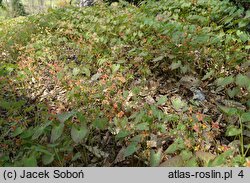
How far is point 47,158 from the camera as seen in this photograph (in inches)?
99.4

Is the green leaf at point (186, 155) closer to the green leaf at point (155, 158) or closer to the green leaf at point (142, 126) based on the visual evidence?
the green leaf at point (155, 158)

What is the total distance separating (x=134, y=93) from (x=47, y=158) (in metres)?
1.37

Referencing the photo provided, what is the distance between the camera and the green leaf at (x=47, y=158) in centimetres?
248

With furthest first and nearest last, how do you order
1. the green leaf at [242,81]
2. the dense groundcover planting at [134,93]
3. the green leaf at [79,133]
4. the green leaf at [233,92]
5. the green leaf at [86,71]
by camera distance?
the green leaf at [86,71]
the green leaf at [233,92]
the green leaf at [242,81]
the dense groundcover planting at [134,93]
the green leaf at [79,133]

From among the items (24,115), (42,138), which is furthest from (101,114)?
(24,115)

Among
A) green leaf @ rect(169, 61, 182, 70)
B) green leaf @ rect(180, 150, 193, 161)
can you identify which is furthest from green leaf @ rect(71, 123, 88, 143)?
green leaf @ rect(169, 61, 182, 70)

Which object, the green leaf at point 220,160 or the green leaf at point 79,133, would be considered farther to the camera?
the green leaf at point 79,133

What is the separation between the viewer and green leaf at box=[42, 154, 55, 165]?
8.13 ft

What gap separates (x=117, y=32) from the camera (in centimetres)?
514

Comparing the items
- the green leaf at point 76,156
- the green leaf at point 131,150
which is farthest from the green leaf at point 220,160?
the green leaf at point 76,156

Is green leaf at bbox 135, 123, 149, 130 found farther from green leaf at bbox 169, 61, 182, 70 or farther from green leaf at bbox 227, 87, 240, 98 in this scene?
green leaf at bbox 169, 61, 182, 70

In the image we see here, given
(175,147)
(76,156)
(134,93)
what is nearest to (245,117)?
(175,147)

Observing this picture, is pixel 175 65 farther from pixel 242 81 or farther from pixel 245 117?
pixel 245 117
